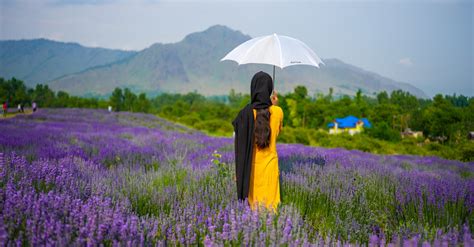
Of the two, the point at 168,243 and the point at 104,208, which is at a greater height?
the point at 104,208

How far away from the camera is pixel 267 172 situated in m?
3.67

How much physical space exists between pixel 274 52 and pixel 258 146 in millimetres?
1446

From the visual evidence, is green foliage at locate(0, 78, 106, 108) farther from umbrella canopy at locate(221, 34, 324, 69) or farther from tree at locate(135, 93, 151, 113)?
umbrella canopy at locate(221, 34, 324, 69)

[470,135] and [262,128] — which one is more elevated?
[262,128]

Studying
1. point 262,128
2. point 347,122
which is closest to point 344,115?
point 347,122

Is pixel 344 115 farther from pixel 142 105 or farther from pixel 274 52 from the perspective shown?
pixel 274 52

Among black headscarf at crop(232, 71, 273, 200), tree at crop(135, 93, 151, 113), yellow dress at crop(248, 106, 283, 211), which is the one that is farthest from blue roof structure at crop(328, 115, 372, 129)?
black headscarf at crop(232, 71, 273, 200)

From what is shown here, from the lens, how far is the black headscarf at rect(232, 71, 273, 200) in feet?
11.7

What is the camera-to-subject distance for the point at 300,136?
2669cm

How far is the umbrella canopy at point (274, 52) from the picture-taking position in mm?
4414

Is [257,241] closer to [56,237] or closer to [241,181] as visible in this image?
[56,237]

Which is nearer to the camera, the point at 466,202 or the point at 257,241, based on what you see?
the point at 257,241

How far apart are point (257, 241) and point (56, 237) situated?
1.19 meters

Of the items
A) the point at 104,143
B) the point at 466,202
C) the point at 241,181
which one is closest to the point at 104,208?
the point at 241,181
